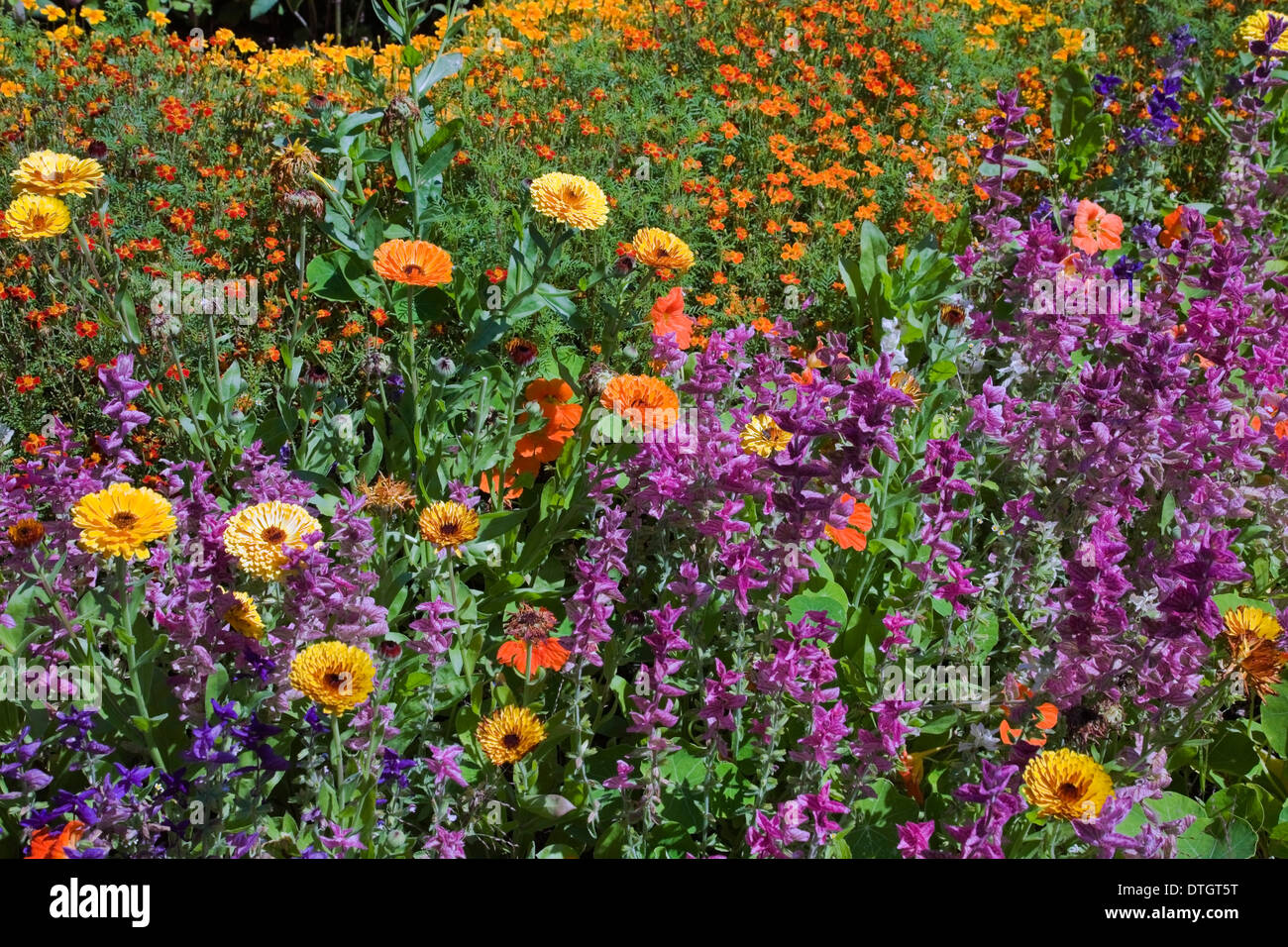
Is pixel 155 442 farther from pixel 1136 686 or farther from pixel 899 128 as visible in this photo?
pixel 899 128

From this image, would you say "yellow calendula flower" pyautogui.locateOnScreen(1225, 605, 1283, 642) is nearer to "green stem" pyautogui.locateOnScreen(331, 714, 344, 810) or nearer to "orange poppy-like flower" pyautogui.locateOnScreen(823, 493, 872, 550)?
"orange poppy-like flower" pyautogui.locateOnScreen(823, 493, 872, 550)

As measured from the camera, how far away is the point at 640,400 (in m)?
2.53

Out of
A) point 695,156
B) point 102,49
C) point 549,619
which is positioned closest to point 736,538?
point 549,619

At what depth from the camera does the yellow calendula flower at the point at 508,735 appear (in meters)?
2.05

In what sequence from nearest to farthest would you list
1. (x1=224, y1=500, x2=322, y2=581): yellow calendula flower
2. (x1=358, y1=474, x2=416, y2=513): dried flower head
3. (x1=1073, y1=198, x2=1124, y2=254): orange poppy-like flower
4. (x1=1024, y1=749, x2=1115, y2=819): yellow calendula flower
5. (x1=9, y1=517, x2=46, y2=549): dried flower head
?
1. (x1=1024, y1=749, x2=1115, y2=819): yellow calendula flower
2. (x1=224, y1=500, x2=322, y2=581): yellow calendula flower
3. (x1=9, y1=517, x2=46, y2=549): dried flower head
4. (x1=358, y1=474, x2=416, y2=513): dried flower head
5. (x1=1073, y1=198, x2=1124, y2=254): orange poppy-like flower

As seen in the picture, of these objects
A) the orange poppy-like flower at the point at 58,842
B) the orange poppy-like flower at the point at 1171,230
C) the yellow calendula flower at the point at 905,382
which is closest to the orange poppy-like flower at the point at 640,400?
the yellow calendula flower at the point at 905,382

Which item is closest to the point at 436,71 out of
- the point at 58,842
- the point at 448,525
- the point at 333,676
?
the point at 448,525

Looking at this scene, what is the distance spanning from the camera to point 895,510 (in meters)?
2.89

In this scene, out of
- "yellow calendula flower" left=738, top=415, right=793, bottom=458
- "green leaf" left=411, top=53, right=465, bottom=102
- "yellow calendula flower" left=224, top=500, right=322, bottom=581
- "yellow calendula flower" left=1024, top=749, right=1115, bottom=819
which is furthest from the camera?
"green leaf" left=411, top=53, right=465, bottom=102

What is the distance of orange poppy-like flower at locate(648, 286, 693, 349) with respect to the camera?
2.94 metres

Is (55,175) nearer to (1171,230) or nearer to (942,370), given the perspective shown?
(942,370)

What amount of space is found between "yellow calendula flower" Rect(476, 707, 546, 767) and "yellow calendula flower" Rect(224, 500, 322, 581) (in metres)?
0.47

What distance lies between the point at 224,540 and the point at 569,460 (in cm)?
110

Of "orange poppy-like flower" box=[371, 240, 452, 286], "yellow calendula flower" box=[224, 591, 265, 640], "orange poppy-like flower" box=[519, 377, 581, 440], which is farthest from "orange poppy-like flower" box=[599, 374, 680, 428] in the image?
"yellow calendula flower" box=[224, 591, 265, 640]
